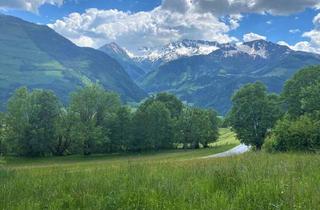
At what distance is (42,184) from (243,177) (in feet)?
19.9

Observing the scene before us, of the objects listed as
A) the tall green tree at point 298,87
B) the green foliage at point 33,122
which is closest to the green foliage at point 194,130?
the tall green tree at point 298,87

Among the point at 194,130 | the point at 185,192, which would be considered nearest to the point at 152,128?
the point at 194,130

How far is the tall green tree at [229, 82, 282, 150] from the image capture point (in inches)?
3755

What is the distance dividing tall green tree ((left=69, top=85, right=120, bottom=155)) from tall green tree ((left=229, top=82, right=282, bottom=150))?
34.8m

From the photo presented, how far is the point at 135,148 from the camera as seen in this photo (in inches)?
4555

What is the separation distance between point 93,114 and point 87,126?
9534mm

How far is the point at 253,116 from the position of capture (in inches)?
3782

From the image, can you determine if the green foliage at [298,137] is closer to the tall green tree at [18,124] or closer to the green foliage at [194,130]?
the tall green tree at [18,124]

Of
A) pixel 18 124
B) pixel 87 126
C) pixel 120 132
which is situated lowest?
pixel 120 132

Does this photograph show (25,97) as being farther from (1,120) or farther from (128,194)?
(128,194)

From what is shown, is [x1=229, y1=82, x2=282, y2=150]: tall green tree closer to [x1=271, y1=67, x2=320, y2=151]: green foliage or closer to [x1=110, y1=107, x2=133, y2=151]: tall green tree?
[x1=271, y1=67, x2=320, y2=151]: green foliage

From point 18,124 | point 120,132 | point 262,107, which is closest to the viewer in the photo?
point 262,107

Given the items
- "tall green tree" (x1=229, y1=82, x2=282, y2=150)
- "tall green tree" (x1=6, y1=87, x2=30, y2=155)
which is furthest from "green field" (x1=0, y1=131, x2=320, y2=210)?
"tall green tree" (x1=6, y1=87, x2=30, y2=155)

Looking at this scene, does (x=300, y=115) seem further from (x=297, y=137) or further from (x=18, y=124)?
(x=18, y=124)
